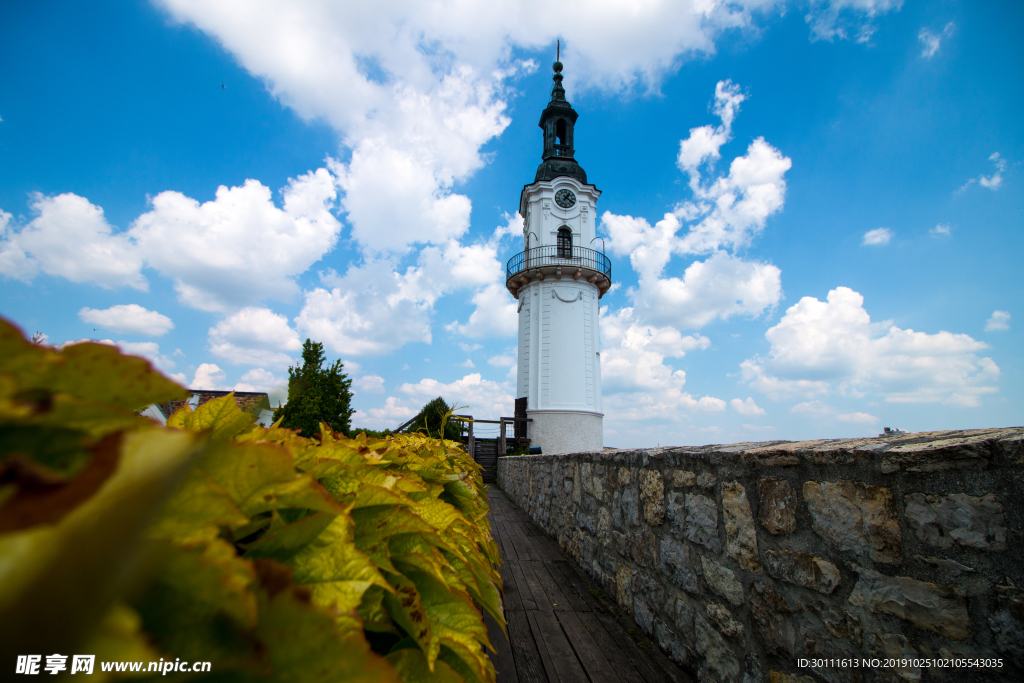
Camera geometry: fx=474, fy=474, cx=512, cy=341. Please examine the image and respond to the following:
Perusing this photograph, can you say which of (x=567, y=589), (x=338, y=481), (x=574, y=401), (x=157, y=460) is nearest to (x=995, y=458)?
(x=338, y=481)

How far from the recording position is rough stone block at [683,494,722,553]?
2008mm

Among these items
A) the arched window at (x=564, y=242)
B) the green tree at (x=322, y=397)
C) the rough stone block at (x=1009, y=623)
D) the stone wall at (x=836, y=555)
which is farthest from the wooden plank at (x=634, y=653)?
the arched window at (x=564, y=242)

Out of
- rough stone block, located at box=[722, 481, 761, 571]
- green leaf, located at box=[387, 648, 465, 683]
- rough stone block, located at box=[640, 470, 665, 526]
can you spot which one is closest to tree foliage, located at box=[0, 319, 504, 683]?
green leaf, located at box=[387, 648, 465, 683]

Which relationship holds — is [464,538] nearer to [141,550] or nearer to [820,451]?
[141,550]

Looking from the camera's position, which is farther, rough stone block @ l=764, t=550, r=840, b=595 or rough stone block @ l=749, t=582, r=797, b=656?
rough stone block @ l=749, t=582, r=797, b=656

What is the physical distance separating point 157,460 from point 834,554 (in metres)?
1.82

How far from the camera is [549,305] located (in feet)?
52.8

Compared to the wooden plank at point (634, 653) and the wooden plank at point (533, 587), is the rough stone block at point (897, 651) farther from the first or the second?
the wooden plank at point (533, 587)

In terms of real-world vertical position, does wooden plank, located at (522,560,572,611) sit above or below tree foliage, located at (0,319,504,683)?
below

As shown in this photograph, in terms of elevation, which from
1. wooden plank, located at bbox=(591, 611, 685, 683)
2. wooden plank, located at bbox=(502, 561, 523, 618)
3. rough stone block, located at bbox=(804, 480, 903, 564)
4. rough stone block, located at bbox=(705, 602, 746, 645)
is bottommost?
wooden plank, located at bbox=(591, 611, 685, 683)

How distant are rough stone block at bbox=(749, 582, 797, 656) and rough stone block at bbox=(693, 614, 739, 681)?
0.22 metres

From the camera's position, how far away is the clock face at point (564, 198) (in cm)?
1750

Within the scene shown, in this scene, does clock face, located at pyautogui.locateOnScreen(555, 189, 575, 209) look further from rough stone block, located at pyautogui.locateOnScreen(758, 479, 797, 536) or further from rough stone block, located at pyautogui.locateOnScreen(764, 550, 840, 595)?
rough stone block, located at pyautogui.locateOnScreen(764, 550, 840, 595)

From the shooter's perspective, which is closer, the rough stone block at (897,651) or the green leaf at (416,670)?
the green leaf at (416,670)
